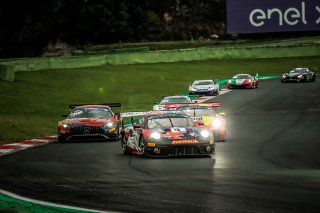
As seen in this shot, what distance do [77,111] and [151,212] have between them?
16568 mm

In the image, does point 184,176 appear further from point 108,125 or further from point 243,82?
point 243,82

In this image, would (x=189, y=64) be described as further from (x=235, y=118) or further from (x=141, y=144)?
(x=141, y=144)

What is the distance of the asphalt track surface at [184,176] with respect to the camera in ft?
37.0

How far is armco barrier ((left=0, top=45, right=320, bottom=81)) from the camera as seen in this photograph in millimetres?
61656

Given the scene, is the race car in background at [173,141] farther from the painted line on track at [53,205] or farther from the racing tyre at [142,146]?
the painted line on track at [53,205]

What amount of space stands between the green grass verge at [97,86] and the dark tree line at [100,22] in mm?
34071

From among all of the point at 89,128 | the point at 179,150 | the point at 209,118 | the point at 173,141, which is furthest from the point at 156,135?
the point at 89,128

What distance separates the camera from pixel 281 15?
17844 mm

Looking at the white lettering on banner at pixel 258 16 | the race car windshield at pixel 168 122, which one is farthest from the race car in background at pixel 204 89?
the white lettering on banner at pixel 258 16

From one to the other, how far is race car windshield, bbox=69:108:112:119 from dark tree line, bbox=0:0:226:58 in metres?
69.7

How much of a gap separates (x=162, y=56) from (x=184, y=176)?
5563 centimetres

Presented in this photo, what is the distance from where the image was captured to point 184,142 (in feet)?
64.3

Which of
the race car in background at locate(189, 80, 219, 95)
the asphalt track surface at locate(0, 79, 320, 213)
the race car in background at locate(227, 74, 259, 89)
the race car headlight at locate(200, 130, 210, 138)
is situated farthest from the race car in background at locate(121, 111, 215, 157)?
the race car in background at locate(227, 74, 259, 89)

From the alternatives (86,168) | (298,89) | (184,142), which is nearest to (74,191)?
(86,168)
